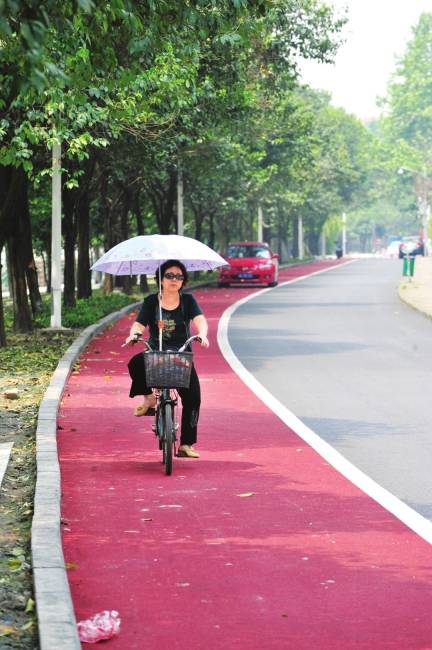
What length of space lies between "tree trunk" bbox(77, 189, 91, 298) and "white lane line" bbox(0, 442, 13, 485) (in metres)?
23.9

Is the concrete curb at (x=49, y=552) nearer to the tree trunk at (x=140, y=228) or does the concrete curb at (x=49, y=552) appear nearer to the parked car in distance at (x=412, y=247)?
the tree trunk at (x=140, y=228)

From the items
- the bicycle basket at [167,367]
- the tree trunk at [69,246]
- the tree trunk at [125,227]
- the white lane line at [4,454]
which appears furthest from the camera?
the tree trunk at [125,227]

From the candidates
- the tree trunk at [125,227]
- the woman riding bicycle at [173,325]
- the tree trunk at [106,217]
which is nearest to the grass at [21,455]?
the woman riding bicycle at [173,325]

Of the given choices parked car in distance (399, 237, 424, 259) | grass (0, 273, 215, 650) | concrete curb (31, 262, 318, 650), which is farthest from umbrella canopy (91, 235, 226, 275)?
parked car in distance (399, 237, 424, 259)

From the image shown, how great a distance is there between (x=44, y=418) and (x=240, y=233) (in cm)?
7126

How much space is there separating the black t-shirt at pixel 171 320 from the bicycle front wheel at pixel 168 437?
63 cm

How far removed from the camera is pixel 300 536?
28.3ft

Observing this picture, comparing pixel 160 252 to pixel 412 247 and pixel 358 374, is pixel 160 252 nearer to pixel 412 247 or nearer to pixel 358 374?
pixel 358 374

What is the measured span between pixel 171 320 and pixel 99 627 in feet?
16.5

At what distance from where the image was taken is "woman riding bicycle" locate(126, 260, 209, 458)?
11.3m

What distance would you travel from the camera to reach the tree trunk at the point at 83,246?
120ft

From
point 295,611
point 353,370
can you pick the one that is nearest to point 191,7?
point 295,611

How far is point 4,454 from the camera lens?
38.3 feet

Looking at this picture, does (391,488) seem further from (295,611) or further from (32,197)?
(32,197)
